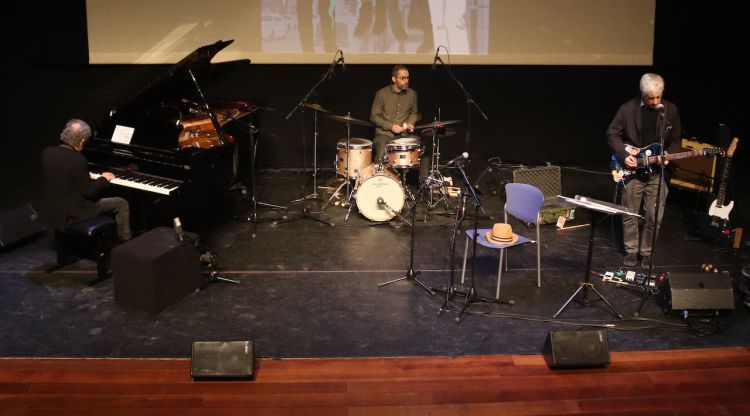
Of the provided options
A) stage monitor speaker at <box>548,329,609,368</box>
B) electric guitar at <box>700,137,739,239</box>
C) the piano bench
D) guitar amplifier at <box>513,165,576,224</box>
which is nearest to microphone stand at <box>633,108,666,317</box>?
stage monitor speaker at <box>548,329,609,368</box>

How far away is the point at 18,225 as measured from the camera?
6.85 meters

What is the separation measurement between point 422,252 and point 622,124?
207cm

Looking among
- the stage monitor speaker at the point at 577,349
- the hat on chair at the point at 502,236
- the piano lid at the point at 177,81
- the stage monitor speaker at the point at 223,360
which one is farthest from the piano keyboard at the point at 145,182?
the stage monitor speaker at the point at 577,349

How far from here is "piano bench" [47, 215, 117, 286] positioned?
5.88m

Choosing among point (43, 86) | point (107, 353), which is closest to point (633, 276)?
point (107, 353)

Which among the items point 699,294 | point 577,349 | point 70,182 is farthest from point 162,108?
point 699,294

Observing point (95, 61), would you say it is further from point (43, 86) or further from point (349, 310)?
point (349, 310)

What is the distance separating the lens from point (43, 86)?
31.6 feet

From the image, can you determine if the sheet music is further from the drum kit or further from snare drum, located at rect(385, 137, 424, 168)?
snare drum, located at rect(385, 137, 424, 168)

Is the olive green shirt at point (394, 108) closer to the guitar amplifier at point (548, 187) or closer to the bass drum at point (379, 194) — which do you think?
the bass drum at point (379, 194)

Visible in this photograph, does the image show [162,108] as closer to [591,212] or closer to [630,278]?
[591,212]

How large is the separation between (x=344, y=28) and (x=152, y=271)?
16.7 ft

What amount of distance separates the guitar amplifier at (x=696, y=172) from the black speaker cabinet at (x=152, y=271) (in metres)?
5.18

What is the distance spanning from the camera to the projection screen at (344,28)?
925 cm
